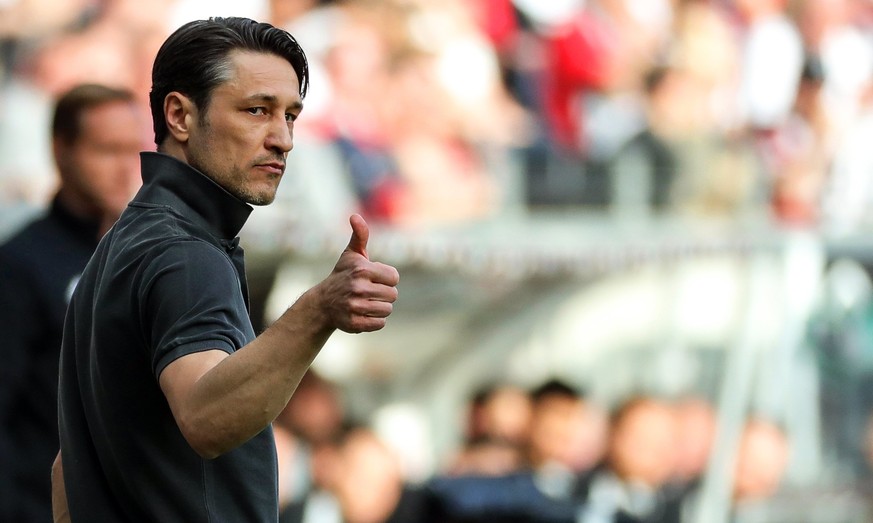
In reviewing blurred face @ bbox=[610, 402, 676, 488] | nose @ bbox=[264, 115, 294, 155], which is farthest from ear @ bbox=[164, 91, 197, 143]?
blurred face @ bbox=[610, 402, 676, 488]

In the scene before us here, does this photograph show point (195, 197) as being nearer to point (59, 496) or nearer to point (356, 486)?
point (59, 496)

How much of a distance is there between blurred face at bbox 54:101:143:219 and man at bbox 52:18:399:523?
1333 mm

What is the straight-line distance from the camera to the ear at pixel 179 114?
1977 millimetres

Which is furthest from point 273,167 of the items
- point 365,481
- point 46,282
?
point 365,481

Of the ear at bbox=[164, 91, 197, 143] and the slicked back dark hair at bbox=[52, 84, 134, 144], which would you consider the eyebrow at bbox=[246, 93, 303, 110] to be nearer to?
the ear at bbox=[164, 91, 197, 143]

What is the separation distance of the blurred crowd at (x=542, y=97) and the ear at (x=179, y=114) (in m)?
3.82

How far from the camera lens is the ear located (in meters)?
1.98

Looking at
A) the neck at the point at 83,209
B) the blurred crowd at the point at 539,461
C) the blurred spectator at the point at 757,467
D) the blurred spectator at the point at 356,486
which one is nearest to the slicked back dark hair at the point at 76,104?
the neck at the point at 83,209

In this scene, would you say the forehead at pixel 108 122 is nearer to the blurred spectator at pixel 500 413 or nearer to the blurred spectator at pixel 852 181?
the blurred spectator at pixel 500 413

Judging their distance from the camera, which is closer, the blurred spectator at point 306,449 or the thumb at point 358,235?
the thumb at point 358,235

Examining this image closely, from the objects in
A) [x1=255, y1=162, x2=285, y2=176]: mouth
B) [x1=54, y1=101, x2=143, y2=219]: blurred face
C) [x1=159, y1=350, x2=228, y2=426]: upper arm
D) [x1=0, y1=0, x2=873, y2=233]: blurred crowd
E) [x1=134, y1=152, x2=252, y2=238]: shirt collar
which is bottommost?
[x1=159, y1=350, x2=228, y2=426]: upper arm

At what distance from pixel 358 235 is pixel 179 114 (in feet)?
1.26

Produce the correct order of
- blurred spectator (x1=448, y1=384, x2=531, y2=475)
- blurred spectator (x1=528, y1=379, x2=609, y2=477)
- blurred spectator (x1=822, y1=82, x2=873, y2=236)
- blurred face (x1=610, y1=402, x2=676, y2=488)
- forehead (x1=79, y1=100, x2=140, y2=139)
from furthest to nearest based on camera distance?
blurred spectator (x1=822, y1=82, x2=873, y2=236), blurred face (x1=610, y1=402, x2=676, y2=488), blurred spectator (x1=528, y1=379, x2=609, y2=477), blurred spectator (x1=448, y1=384, x2=531, y2=475), forehead (x1=79, y1=100, x2=140, y2=139)

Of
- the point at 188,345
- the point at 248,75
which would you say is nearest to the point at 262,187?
the point at 248,75
